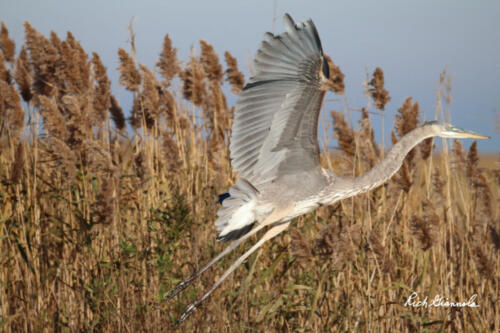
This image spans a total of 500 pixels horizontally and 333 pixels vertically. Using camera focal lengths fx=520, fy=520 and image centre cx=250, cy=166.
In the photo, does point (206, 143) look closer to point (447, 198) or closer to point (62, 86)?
point (62, 86)

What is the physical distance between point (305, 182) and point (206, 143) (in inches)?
63.9

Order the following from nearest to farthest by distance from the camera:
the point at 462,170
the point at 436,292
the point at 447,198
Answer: the point at 436,292, the point at 447,198, the point at 462,170

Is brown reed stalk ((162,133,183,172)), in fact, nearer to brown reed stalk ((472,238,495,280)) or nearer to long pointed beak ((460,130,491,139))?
long pointed beak ((460,130,491,139))

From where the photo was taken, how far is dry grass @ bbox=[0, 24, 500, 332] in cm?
279

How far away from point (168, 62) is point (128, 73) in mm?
452

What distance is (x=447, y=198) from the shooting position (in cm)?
339

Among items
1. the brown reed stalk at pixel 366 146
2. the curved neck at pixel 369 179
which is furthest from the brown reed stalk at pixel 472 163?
the curved neck at pixel 369 179

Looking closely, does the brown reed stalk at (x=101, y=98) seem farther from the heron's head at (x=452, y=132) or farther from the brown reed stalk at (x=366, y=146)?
the heron's head at (x=452, y=132)

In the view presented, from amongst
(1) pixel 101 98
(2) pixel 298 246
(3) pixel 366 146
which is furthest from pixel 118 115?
(2) pixel 298 246

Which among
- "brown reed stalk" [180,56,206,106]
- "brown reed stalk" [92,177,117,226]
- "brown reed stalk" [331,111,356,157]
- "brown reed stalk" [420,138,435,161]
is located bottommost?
"brown reed stalk" [92,177,117,226]

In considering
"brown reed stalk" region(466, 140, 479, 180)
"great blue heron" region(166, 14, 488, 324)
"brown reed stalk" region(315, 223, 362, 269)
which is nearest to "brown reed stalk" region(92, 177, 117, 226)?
"great blue heron" region(166, 14, 488, 324)

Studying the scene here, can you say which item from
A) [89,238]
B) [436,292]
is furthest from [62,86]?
[436,292]

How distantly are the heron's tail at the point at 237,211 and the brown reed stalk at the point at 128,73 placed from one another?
6.04 feet

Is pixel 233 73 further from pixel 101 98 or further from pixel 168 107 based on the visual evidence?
pixel 101 98
